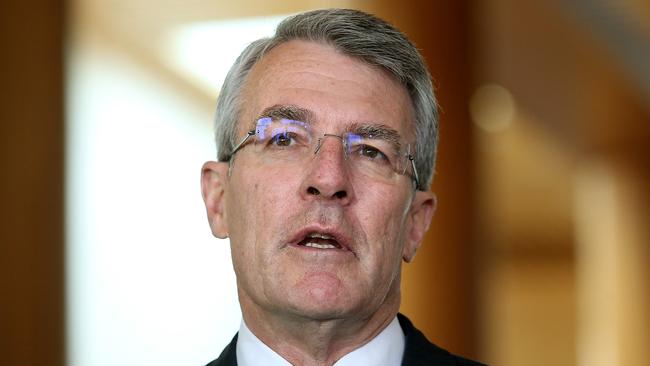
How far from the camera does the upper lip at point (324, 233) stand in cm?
186

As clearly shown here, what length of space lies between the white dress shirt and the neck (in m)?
0.01

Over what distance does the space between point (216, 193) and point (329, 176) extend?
376 millimetres

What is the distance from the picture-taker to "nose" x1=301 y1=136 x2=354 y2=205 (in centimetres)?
186

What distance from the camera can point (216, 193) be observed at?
2.16 meters

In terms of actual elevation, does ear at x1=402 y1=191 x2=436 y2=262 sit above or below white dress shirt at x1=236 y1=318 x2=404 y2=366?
above

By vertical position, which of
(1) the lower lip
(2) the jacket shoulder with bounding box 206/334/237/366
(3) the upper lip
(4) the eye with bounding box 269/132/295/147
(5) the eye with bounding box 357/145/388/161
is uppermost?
(4) the eye with bounding box 269/132/295/147

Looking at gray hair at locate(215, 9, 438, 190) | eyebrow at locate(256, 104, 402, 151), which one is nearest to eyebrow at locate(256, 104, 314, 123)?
eyebrow at locate(256, 104, 402, 151)
